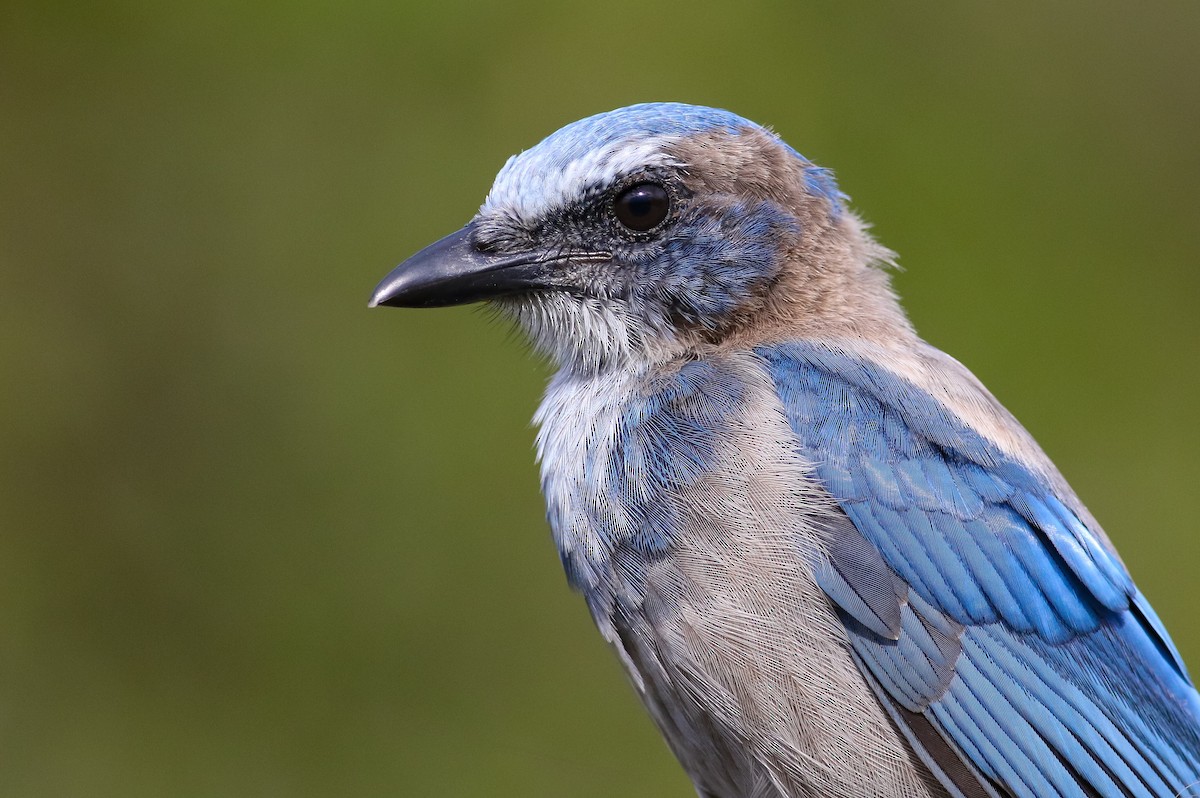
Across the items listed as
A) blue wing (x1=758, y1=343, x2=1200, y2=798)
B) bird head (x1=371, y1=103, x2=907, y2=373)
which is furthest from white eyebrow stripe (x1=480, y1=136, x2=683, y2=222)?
blue wing (x1=758, y1=343, x2=1200, y2=798)

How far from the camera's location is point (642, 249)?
3939 millimetres

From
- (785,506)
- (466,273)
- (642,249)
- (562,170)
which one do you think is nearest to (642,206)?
(642,249)

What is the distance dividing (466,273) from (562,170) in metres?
0.43

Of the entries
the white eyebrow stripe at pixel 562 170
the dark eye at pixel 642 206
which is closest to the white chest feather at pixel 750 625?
the dark eye at pixel 642 206

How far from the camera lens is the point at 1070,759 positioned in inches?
130

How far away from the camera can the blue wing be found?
10.8ft

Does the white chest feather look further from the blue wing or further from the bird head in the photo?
the bird head

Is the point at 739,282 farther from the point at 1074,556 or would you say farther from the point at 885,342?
the point at 1074,556

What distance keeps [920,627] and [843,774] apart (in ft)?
1.38

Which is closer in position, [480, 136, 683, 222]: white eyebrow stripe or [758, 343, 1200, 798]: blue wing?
[758, 343, 1200, 798]: blue wing

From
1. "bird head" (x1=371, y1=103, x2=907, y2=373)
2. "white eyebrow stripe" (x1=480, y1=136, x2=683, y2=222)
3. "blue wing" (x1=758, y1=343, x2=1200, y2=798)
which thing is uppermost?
"white eyebrow stripe" (x1=480, y1=136, x2=683, y2=222)

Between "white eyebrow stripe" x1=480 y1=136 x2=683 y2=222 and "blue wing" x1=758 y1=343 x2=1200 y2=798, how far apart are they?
69cm

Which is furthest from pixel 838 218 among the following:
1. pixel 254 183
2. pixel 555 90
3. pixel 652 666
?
pixel 254 183

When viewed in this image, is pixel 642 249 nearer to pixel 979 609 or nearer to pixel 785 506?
pixel 785 506
